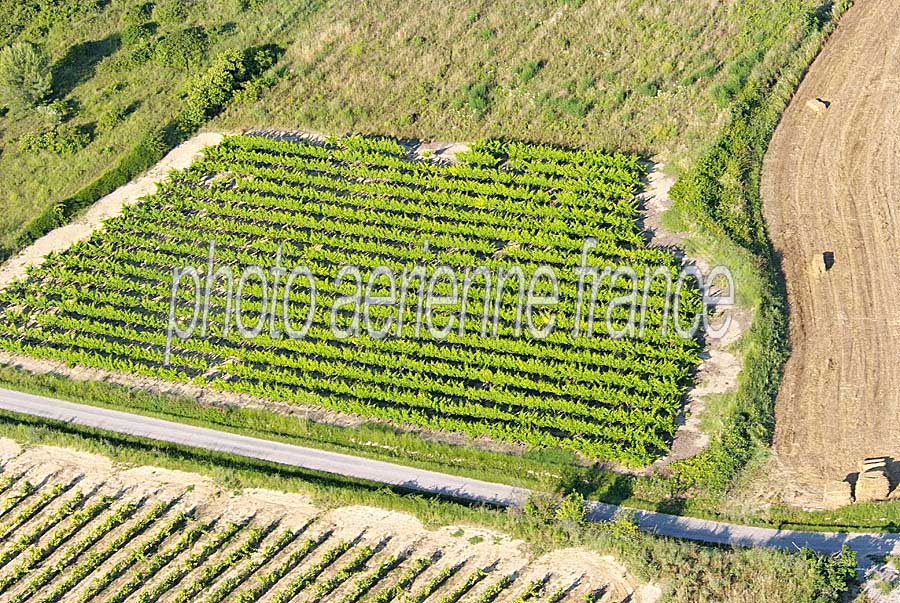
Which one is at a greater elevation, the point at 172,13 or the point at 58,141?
the point at 172,13

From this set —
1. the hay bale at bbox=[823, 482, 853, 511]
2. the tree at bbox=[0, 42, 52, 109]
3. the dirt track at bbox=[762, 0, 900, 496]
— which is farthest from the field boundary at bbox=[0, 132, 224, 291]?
the hay bale at bbox=[823, 482, 853, 511]

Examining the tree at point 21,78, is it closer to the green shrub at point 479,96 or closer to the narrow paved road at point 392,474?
the narrow paved road at point 392,474

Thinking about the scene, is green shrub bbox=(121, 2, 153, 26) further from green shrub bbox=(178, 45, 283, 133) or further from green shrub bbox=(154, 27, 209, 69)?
green shrub bbox=(178, 45, 283, 133)

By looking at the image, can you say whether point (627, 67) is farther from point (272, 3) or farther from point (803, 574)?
point (803, 574)

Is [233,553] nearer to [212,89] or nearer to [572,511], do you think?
[572,511]

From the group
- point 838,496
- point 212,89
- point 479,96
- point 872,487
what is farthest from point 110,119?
point 872,487
